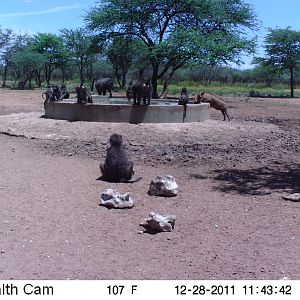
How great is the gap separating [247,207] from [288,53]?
39564mm

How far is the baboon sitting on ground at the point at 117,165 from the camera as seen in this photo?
8289 mm

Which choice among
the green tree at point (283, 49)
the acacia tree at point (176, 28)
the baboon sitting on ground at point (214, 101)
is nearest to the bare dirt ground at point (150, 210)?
the baboon sitting on ground at point (214, 101)

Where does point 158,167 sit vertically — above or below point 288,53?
below

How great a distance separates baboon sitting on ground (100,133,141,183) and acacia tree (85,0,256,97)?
1513cm

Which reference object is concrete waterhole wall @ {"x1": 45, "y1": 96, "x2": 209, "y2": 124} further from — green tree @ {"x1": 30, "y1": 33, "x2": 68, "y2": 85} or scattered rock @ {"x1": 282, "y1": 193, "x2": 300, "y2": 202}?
green tree @ {"x1": 30, "y1": 33, "x2": 68, "y2": 85}

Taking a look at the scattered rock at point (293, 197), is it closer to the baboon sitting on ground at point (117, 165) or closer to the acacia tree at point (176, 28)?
the baboon sitting on ground at point (117, 165)

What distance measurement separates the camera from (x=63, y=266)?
4645 millimetres

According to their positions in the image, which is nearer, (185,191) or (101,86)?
(185,191)

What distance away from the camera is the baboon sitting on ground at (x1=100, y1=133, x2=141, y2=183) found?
829 centimetres

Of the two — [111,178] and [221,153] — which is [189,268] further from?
[221,153]

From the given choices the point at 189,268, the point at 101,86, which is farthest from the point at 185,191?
the point at 101,86

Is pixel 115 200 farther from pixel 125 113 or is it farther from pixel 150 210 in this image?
pixel 125 113

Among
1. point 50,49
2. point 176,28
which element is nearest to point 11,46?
point 50,49

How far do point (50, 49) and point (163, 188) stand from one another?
1988 inches
